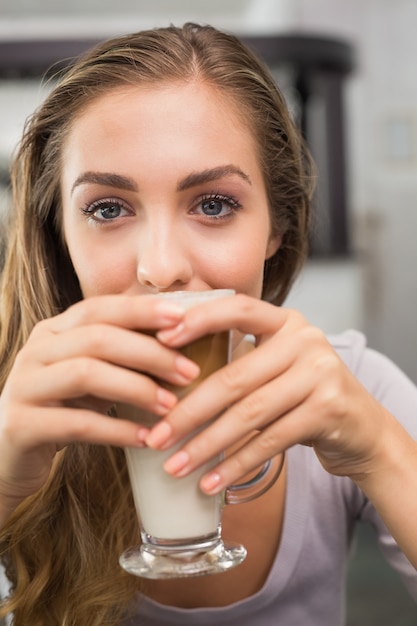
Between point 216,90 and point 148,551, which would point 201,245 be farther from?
point 148,551

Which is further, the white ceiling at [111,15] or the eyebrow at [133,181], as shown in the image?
the white ceiling at [111,15]

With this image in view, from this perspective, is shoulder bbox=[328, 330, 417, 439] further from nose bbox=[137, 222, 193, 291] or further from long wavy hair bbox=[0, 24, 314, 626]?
nose bbox=[137, 222, 193, 291]

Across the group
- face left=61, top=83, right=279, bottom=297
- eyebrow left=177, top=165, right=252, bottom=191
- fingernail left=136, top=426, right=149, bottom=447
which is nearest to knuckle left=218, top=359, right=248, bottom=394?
fingernail left=136, top=426, right=149, bottom=447

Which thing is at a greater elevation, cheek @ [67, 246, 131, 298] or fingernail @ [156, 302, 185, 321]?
fingernail @ [156, 302, 185, 321]

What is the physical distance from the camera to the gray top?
128 centimetres

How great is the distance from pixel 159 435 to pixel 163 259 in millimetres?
306

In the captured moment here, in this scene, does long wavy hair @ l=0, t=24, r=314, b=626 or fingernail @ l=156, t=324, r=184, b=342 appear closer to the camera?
fingernail @ l=156, t=324, r=184, b=342

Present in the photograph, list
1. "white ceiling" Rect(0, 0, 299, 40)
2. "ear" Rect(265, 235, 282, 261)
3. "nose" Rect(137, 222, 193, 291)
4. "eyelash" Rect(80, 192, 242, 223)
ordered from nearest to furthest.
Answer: "nose" Rect(137, 222, 193, 291)
"eyelash" Rect(80, 192, 242, 223)
"ear" Rect(265, 235, 282, 261)
"white ceiling" Rect(0, 0, 299, 40)

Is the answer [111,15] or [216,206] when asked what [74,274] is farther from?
[111,15]

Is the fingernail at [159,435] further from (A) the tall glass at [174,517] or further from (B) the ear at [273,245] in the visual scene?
(B) the ear at [273,245]

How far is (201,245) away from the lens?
1.10 meters

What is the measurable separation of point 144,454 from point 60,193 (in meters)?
0.58

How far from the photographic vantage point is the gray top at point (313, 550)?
4.19 feet

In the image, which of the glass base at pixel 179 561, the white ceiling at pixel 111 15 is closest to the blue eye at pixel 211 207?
the glass base at pixel 179 561
